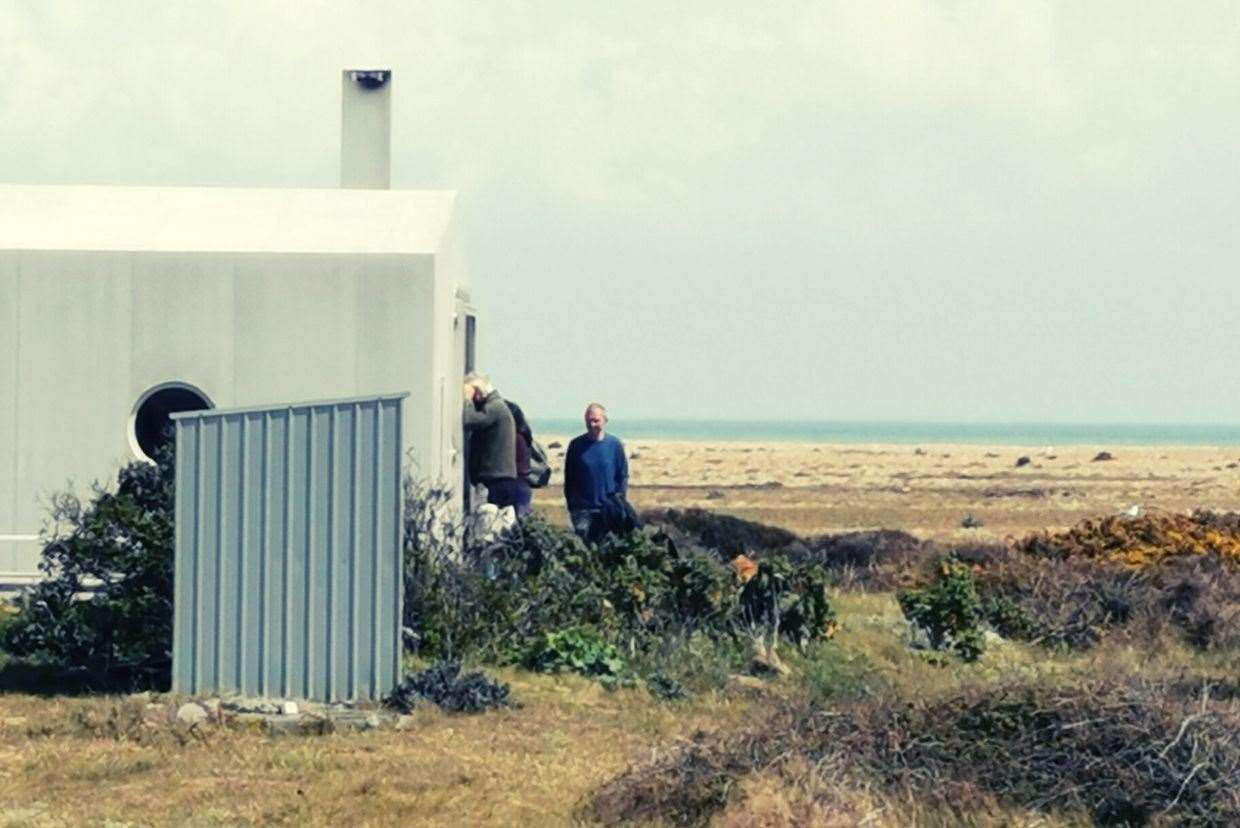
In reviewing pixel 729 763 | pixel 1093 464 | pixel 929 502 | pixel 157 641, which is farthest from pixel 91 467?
pixel 1093 464

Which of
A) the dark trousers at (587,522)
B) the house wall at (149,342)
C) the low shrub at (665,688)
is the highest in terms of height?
the house wall at (149,342)

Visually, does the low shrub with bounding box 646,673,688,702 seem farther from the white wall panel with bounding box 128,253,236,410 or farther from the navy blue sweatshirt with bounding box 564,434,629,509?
the white wall panel with bounding box 128,253,236,410

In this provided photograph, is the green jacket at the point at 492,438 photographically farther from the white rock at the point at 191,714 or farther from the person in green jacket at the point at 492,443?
the white rock at the point at 191,714

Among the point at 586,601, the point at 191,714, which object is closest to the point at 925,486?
the point at 586,601

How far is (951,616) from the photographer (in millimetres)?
17453

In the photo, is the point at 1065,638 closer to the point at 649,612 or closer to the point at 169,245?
the point at 649,612

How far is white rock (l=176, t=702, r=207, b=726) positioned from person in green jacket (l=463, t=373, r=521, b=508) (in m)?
6.01

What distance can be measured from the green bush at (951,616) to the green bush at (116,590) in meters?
5.68

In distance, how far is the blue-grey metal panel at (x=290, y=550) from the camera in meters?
14.1

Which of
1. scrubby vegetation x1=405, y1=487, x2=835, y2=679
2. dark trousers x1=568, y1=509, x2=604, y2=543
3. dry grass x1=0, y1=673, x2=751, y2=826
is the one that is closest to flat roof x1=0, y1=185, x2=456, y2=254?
dark trousers x1=568, y1=509, x2=604, y2=543

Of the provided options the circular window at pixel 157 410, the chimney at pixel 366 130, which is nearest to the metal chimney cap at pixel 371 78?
the chimney at pixel 366 130

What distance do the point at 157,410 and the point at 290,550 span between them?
5263 mm

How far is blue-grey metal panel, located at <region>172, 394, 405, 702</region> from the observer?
1412 cm

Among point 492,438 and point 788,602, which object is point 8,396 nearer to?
point 492,438
